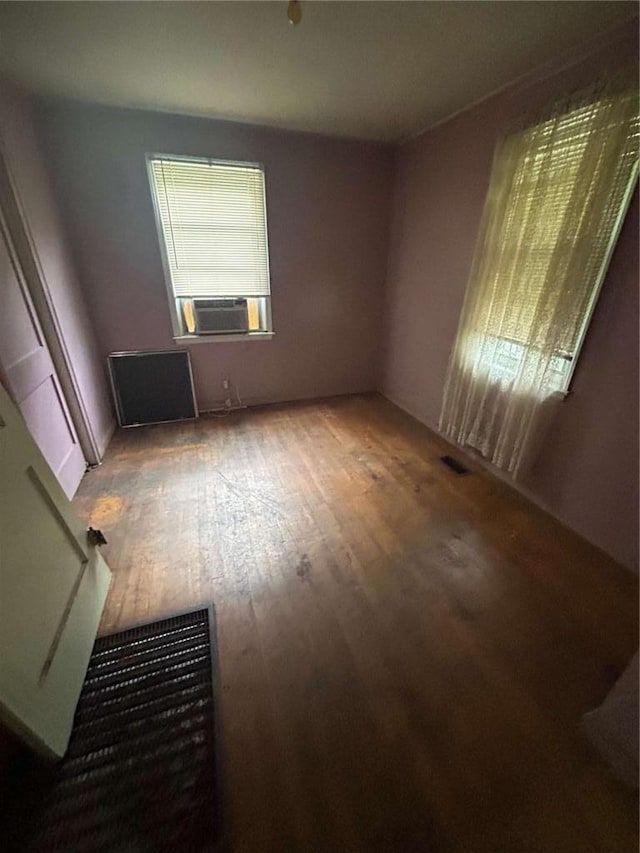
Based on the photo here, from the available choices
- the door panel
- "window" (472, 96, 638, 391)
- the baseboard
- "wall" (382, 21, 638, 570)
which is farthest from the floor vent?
the door panel

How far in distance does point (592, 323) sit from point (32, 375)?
Result: 3.03 m

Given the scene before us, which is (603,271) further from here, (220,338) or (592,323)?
(220,338)

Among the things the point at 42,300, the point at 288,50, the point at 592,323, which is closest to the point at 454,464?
the point at 592,323

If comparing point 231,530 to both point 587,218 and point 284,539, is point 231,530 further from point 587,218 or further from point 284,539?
point 587,218

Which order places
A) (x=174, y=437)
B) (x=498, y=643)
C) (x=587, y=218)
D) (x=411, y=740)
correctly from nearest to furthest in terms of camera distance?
(x=411, y=740), (x=498, y=643), (x=587, y=218), (x=174, y=437)

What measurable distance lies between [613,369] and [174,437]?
3012 millimetres

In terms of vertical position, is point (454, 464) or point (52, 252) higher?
point (52, 252)

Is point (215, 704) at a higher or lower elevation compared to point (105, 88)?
lower

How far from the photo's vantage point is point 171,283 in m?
2.80

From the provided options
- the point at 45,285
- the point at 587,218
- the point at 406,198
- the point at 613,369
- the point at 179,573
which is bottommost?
the point at 179,573

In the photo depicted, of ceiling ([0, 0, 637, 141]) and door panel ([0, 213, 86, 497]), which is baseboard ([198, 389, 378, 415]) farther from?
ceiling ([0, 0, 637, 141])

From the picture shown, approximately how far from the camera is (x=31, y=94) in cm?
204

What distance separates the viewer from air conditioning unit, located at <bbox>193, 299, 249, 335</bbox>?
2.94 meters

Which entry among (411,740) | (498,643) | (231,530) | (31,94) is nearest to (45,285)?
(31,94)
